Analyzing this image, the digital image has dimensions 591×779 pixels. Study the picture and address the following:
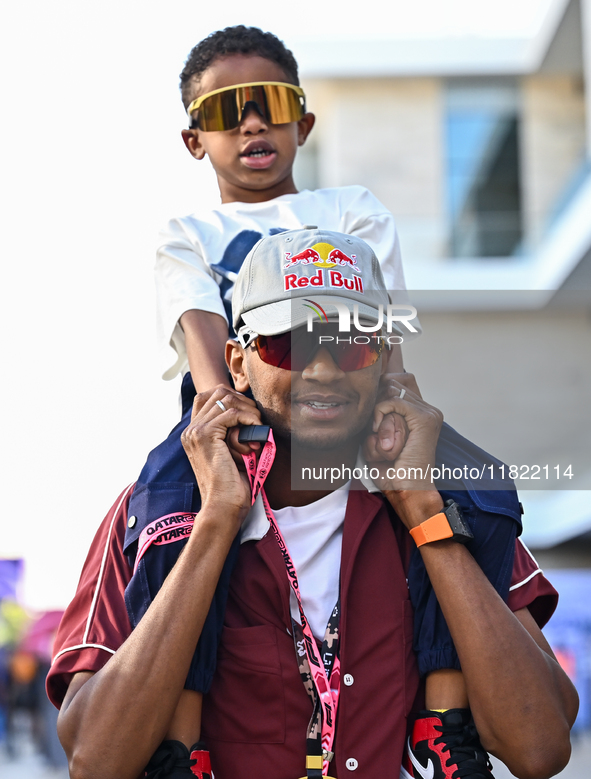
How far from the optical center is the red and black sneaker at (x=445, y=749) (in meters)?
2.35

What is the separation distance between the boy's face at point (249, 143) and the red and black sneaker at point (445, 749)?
1964 mm

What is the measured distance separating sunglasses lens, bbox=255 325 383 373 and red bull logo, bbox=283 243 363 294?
145 millimetres

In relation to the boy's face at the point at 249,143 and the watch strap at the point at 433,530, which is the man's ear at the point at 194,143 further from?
the watch strap at the point at 433,530

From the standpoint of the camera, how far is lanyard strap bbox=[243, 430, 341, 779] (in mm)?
2365

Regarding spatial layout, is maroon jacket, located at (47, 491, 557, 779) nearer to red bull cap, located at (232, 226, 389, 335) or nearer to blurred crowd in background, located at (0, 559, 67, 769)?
red bull cap, located at (232, 226, 389, 335)

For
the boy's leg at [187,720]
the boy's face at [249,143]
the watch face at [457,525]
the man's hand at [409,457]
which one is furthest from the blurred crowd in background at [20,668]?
the watch face at [457,525]

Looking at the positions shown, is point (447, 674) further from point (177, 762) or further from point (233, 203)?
point (233, 203)

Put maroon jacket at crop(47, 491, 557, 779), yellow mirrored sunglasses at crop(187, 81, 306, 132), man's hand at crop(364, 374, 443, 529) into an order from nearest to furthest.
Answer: maroon jacket at crop(47, 491, 557, 779) < man's hand at crop(364, 374, 443, 529) < yellow mirrored sunglasses at crop(187, 81, 306, 132)

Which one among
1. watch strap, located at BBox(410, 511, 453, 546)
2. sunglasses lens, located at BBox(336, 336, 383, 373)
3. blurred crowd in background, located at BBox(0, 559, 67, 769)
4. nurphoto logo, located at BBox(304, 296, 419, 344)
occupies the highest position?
nurphoto logo, located at BBox(304, 296, 419, 344)

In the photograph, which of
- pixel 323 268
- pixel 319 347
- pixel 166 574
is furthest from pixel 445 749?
pixel 323 268

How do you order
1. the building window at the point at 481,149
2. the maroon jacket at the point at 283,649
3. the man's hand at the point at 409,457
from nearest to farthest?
the maroon jacket at the point at 283,649 < the man's hand at the point at 409,457 < the building window at the point at 481,149

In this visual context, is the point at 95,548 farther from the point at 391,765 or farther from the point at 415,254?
the point at 415,254

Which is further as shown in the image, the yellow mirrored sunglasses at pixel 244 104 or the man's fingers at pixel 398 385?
the yellow mirrored sunglasses at pixel 244 104

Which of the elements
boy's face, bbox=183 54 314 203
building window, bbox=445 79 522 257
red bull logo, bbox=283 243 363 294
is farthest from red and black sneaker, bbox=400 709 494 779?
building window, bbox=445 79 522 257
